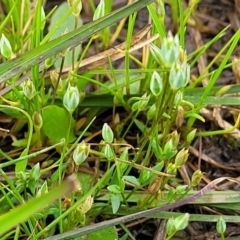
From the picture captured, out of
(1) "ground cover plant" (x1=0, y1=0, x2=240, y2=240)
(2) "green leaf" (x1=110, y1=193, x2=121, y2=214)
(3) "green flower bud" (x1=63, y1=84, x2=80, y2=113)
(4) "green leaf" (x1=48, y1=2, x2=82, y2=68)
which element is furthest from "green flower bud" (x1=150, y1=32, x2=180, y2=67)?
(4) "green leaf" (x1=48, y1=2, x2=82, y2=68)

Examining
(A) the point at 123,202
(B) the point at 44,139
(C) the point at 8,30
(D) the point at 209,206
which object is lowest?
(D) the point at 209,206

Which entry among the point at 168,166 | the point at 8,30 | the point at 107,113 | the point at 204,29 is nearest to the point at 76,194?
the point at 168,166

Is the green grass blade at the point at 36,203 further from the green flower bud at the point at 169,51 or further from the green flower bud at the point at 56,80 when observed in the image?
the green flower bud at the point at 56,80

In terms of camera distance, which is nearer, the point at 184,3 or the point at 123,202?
the point at 123,202

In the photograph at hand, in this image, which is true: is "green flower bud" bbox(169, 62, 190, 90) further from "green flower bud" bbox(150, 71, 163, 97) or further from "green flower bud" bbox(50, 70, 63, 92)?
"green flower bud" bbox(50, 70, 63, 92)

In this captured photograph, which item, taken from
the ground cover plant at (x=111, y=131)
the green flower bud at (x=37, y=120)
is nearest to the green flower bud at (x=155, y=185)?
the ground cover plant at (x=111, y=131)

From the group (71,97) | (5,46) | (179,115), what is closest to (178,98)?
(179,115)

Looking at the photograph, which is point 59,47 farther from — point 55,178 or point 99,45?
point 99,45

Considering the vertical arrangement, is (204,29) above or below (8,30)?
below
